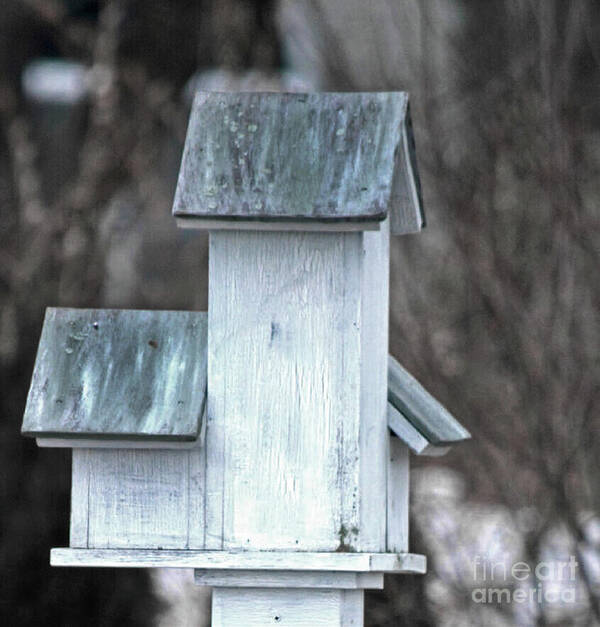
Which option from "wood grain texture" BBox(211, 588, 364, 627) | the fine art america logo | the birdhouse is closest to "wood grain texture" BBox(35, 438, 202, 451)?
the birdhouse

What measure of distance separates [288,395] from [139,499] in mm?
345

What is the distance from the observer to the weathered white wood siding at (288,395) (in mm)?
2873

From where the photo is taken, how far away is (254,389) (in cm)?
291

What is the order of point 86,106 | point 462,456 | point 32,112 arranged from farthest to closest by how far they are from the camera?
point 32,112, point 86,106, point 462,456

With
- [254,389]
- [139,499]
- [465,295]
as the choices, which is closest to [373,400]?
[254,389]

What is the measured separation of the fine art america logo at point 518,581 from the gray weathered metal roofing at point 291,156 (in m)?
2.02

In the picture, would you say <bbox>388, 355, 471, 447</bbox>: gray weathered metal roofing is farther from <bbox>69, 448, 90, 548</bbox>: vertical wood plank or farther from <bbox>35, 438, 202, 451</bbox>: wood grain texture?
<bbox>69, 448, 90, 548</bbox>: vertical wood plank

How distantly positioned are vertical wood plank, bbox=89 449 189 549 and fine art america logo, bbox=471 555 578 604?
187 cm

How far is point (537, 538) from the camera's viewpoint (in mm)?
4473

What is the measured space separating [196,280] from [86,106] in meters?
1.24

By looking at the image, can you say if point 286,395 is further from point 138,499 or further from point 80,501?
point 80,501

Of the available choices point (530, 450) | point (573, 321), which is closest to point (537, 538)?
point (530, 450)

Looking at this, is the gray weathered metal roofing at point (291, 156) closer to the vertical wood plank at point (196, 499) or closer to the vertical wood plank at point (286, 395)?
the vertical wood plank at point (286, 395)

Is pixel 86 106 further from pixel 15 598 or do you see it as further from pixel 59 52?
pixel 15 598
